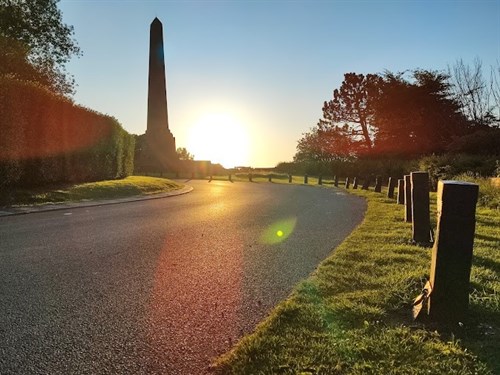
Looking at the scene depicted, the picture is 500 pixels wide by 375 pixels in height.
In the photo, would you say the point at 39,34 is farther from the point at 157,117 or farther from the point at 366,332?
the point at 366,332

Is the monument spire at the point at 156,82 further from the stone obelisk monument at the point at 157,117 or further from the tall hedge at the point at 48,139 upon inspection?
the tall hedge at the point at 48,139

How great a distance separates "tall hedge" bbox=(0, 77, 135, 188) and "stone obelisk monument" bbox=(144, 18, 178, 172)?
18.8 meters

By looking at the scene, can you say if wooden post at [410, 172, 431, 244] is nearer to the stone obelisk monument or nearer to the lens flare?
the lens flare

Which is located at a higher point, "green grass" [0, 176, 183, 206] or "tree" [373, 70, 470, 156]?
"tree" [373, 70, 470, 156]

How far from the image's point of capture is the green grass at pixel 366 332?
2.88m

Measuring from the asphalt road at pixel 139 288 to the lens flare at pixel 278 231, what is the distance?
22 millimetres

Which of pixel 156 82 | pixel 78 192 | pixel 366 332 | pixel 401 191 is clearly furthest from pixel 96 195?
pixel 156 82

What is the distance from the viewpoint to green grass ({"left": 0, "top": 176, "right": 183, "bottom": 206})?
1422 cm

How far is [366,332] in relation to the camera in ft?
11.2

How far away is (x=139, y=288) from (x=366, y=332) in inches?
101

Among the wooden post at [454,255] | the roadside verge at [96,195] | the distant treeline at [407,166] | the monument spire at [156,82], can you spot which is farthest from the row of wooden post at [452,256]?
the monument spire at [156,82]

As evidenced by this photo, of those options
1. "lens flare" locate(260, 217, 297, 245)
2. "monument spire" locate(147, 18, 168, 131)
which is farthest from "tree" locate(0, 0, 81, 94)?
"lens flare" locate(260, 217, 297, 245)

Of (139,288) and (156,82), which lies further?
(156,82)

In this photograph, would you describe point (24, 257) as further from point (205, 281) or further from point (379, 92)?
point (379, 92)
